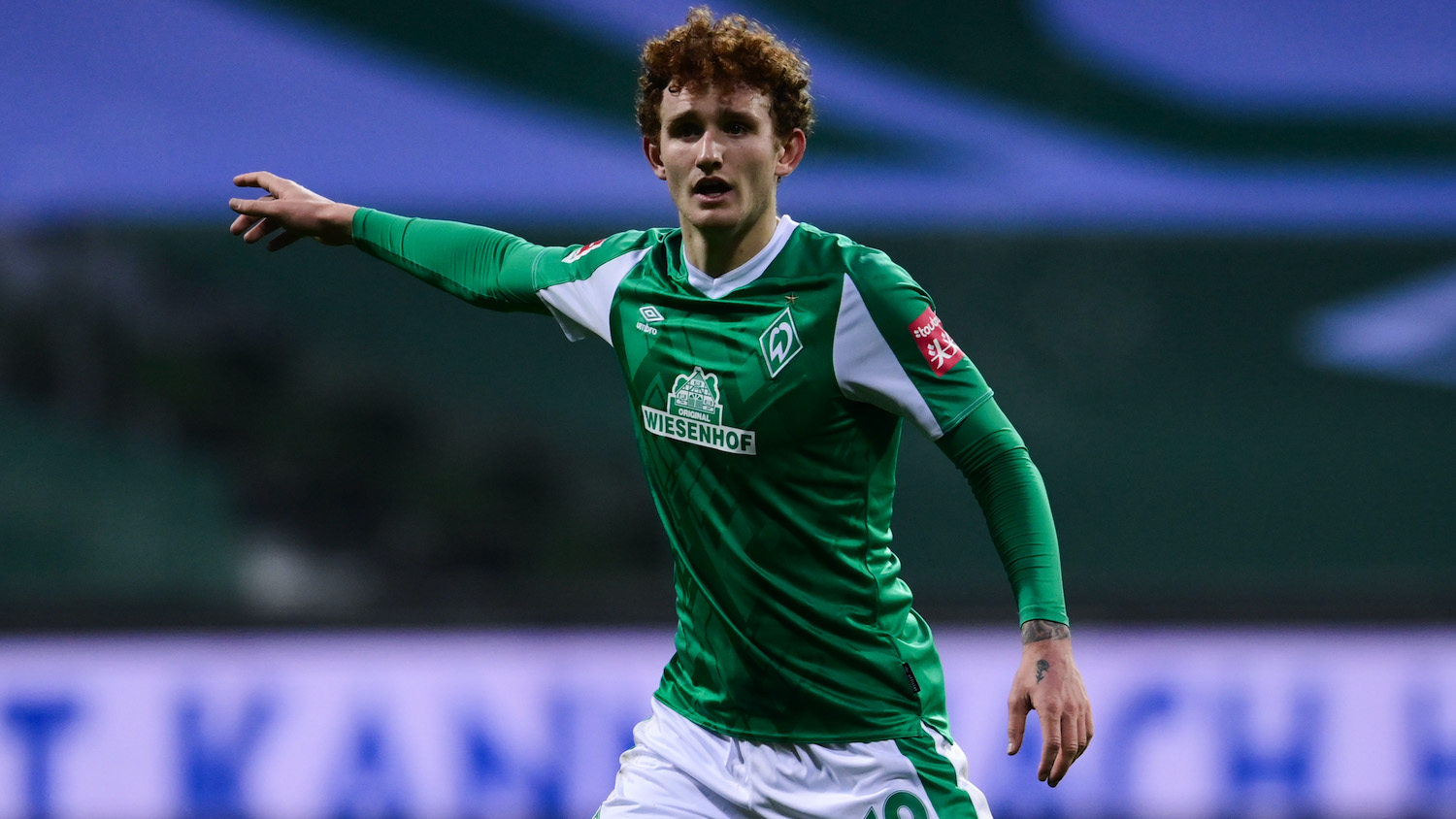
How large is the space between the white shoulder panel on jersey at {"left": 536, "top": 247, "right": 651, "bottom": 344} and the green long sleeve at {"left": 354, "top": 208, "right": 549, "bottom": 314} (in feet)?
0.25

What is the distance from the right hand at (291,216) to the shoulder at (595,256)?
451 mm

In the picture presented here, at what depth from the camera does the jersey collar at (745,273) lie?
10.6 feet

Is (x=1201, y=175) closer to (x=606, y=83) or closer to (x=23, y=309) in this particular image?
(x=606, y=83)


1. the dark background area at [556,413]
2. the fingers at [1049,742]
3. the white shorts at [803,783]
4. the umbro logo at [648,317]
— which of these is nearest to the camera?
the fingers at [1049,742]

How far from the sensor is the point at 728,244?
127 inches

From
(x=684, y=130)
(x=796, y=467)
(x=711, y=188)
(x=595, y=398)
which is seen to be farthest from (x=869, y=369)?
(x=595, y=398)

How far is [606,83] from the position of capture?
27.3ft

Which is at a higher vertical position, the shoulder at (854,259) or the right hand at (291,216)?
the right hand at (291,216)

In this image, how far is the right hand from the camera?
363 cm

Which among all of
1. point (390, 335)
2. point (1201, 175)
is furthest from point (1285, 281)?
point (390, 335)

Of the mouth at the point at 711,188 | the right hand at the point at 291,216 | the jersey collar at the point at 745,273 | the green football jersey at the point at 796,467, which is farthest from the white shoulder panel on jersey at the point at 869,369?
the right hand at the point at 291,216

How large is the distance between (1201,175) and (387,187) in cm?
396

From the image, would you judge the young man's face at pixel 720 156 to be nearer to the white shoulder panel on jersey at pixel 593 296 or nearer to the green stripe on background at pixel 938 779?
the white shoulder panel on jersey at pixel 593 296

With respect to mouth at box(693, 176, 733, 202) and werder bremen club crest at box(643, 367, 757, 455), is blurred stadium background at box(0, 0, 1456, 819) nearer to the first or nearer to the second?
werder bremen club crest at box(643, 367, 757, 455)
